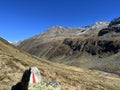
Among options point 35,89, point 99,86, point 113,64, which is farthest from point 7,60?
point 113,64

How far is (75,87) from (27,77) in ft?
34.1

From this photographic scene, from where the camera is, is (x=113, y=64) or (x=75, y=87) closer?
(x=75, y=87)

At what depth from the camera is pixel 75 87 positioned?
2644 cm

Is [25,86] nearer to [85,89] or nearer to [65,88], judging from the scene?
[65,88]

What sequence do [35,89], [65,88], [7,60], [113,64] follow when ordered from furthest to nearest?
[113,64] < [7,60] < [65,88] < [35,89]

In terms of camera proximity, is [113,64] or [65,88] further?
[113,64]

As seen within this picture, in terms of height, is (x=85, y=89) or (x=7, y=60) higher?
(x=7, y=60)

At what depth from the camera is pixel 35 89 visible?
15555 millimetres

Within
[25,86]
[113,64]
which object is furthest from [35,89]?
[113,64]

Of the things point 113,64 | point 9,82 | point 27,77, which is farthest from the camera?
point 113,64

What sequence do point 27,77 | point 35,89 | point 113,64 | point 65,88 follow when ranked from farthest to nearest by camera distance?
point 113,64 → point 65,88 → point 27,77 → point 35,89

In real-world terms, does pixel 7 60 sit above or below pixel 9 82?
above

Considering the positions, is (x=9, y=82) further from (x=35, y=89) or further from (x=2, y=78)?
(x=35, y=89)

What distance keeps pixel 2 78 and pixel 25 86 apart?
7595mm
